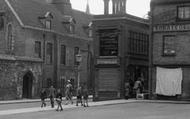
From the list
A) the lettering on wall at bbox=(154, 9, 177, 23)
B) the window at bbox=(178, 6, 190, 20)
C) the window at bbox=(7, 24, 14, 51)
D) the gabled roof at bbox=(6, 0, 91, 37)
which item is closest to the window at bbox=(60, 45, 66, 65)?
the gabled roof at bbox=(6, 0, 91, 37)

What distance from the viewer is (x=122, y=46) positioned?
47062 mm

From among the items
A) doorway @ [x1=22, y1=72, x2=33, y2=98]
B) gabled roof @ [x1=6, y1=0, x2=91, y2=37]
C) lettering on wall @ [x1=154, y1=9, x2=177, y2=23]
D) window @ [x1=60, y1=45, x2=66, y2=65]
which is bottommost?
doorway @ [x1=22, y1=72, x2=33, y2=98]

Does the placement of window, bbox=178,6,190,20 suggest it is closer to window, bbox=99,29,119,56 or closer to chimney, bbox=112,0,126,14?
window, bbox=99,29,119,56

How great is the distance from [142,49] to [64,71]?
12.0m

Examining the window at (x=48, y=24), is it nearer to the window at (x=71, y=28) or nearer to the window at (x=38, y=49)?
the window at (x=38, y=49)

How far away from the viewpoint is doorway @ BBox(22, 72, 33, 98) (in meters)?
49.9

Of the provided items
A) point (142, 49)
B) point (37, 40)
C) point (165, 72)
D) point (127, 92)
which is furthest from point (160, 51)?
point (37, 40)

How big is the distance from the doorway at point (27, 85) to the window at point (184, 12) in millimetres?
17910

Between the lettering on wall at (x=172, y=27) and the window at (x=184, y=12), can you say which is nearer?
the lettering on wall at (x=172, y=27)

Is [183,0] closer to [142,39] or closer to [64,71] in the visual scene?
[142,39]

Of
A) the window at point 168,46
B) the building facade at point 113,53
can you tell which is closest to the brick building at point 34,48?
the building facade at point 113,53

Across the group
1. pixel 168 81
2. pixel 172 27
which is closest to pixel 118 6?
pixel 172 27

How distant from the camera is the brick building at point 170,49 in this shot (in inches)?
1647

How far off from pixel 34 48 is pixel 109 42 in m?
10.1
